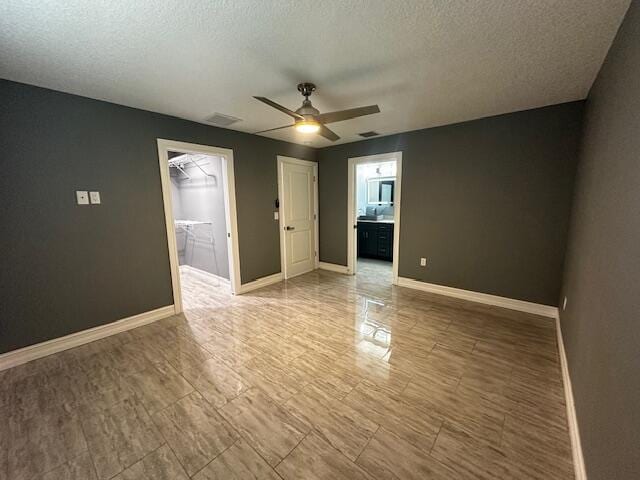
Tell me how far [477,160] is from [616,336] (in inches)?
107

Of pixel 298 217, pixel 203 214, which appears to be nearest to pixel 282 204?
pixel 298 217

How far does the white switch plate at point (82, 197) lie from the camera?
2.41m

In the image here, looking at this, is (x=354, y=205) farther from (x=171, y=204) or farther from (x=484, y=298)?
(x=171, y=204)

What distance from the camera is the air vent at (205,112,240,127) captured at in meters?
2.96

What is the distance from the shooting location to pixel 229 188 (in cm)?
361

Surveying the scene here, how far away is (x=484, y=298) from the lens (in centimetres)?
336

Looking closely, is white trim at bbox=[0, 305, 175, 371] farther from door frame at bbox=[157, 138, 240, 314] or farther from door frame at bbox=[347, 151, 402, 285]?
door frame at bbox=[347, 151, 402, 285]

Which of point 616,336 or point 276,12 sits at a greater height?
point 276,12

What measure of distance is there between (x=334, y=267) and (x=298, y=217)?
123 cm

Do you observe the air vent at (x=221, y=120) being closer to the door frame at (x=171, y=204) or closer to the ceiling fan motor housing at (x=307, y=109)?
the door frame at (x=171, y=204)

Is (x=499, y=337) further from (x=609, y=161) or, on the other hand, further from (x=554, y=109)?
(x=554, y=109)

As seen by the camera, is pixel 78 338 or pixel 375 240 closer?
pixel 78 338

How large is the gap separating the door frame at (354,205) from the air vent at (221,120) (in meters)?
2.07

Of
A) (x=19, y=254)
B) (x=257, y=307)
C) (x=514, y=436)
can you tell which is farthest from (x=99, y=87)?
(x=514, y=436)
